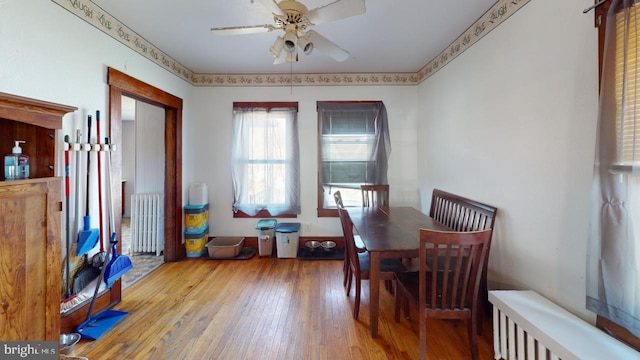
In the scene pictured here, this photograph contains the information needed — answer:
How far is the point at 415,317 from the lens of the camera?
2.16 meters

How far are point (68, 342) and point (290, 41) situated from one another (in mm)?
2592

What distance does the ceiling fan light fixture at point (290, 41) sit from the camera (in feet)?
5.44

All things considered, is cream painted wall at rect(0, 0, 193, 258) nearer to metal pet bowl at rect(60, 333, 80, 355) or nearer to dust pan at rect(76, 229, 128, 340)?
dust pan at rect(76, 229, 128, 340)

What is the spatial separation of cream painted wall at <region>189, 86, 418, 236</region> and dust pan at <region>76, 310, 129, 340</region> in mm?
1709

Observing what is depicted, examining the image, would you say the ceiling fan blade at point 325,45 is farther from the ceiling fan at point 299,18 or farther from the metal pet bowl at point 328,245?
the metal pet bowl at point 328,245

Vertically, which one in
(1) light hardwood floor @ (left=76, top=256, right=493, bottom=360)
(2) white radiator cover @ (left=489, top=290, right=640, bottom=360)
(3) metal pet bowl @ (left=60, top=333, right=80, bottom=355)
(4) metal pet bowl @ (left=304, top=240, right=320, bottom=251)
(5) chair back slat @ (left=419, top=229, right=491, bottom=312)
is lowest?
(1) light hardwood floor @ (left=76, top=256, right=493, bottom=360)

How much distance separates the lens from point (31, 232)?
1316mm

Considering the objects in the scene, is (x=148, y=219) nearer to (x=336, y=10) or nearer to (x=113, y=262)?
(x=113, y=262)

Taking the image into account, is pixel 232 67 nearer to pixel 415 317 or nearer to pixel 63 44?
pixel 63 44

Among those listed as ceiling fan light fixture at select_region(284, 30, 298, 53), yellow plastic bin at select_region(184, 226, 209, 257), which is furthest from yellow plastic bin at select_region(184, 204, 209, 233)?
ceiling fan light fixture at select_region(284, 30, 298, 53)

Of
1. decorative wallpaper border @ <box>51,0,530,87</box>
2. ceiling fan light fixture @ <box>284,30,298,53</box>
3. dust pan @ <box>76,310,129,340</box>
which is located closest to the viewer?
ceiling fan light fixture @ <box>284,30,298,53</box>

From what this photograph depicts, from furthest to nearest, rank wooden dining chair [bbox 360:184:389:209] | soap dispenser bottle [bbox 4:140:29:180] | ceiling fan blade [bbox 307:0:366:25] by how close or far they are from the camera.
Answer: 1. wooden dining chair [bbox 360:184:389:209]
2. ceiling fan blade [bbox 307:0:366:25]
3. soap dispenser bottle [bbox 4:140:29:180]

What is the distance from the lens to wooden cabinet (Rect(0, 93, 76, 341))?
121 centimetres

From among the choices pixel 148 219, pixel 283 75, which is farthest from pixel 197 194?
pixel 283 75
